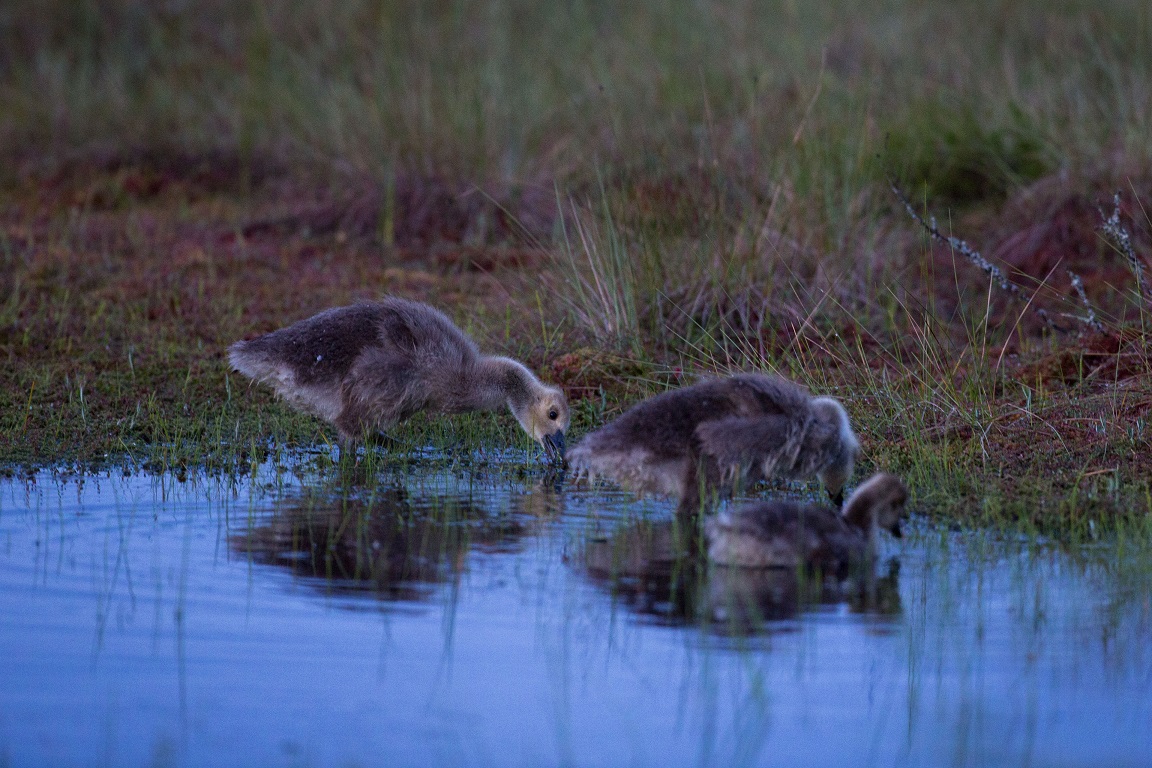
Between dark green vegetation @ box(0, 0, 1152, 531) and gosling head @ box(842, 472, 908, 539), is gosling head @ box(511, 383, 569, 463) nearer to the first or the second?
dark green vegetation @ box(0, 0, 1152, 531)

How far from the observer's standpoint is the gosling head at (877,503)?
6.00 metres

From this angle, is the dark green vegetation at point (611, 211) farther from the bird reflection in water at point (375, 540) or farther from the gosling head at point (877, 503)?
the bird reflection in water at point (375, 540)

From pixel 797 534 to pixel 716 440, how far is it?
79 centimetres

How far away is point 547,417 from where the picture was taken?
8016 mm

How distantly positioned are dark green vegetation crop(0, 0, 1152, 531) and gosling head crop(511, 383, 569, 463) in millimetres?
400

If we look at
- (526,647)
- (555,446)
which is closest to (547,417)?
(555,446)

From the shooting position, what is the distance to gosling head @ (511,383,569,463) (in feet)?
26.0

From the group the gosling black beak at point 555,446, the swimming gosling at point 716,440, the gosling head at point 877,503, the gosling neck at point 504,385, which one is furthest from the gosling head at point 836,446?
the gosling neck at point 504,385

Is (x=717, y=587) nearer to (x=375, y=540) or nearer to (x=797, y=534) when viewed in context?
(x=797, y=534)

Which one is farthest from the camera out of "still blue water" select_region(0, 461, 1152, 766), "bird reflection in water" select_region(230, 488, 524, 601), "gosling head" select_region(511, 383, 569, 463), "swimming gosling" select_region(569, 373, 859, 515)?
"gosling head" select_region(511, 383, 569, 463)

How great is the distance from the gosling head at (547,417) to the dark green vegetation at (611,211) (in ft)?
1.31

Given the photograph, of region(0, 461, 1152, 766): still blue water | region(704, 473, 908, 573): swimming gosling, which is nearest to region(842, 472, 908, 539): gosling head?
region(704, 473, 908, 573): swimming gosling

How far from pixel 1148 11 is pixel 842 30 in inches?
127

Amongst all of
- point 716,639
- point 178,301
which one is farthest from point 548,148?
point 716,639
